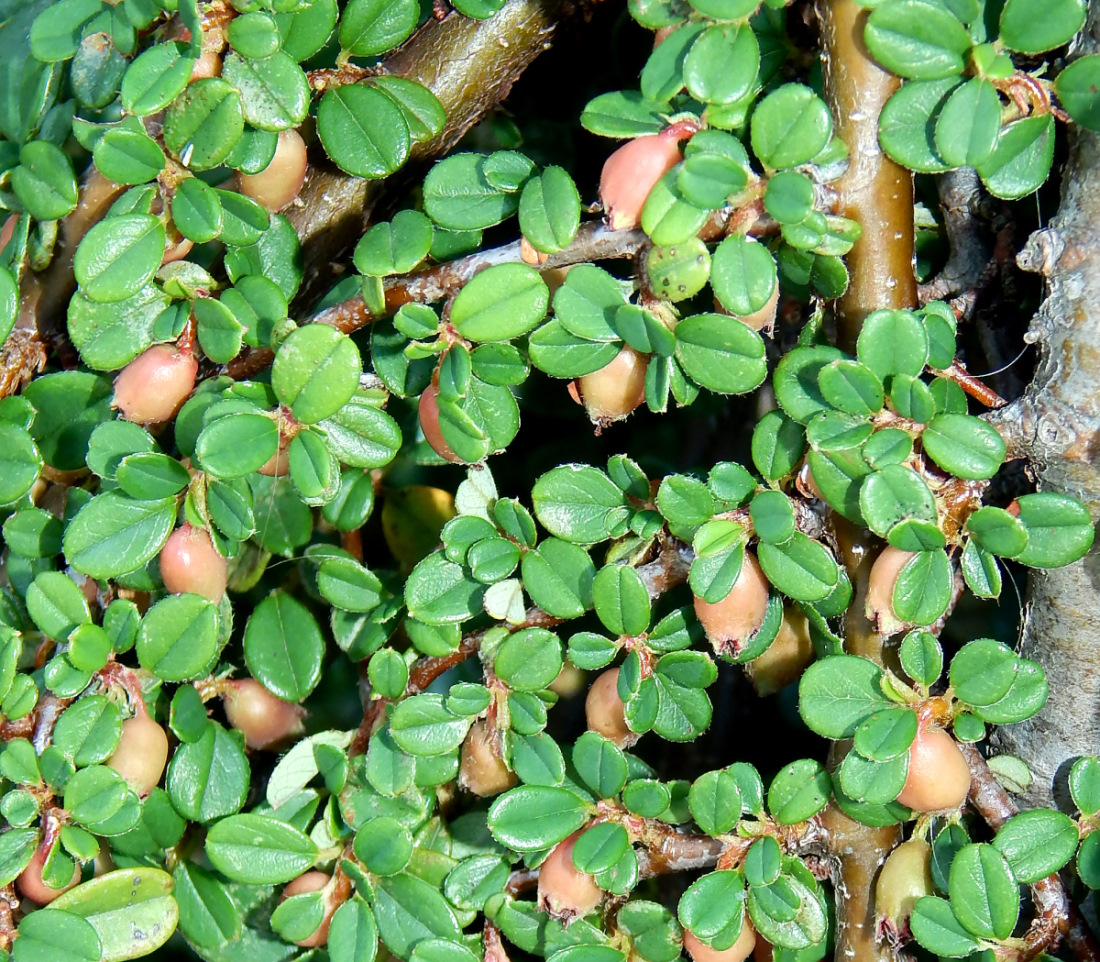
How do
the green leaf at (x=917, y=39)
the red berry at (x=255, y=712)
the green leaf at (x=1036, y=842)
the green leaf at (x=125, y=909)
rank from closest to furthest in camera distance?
the green leaf at (x=917, y=39) < the green leaf at (x=1036, y=842) < the green leaf at (x=125, y=909) < the red berry at (x=255, y=712)

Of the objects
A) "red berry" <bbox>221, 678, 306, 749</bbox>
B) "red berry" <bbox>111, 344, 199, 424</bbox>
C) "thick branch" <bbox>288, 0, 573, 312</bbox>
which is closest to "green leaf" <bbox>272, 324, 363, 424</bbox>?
"red berry" <bbox>111, 344, 199, 424</bbox>

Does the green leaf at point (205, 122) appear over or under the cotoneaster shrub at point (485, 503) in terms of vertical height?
over

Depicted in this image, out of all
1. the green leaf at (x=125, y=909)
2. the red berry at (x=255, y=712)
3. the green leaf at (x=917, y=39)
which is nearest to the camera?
the green leaf at (x=917, y=39)

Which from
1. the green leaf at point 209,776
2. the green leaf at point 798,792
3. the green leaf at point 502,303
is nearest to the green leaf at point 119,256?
the green leaf at point 502,303

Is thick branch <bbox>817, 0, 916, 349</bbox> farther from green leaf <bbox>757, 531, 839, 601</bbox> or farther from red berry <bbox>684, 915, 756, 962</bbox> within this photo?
red berry <bbox>684, 915, 756, 962</bbox>

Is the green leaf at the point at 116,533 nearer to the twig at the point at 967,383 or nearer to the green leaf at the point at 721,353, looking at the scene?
the green leaf at the point at 721,353

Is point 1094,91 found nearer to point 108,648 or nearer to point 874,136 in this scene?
point 874,136

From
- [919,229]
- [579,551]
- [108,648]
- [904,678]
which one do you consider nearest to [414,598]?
[579,551]
